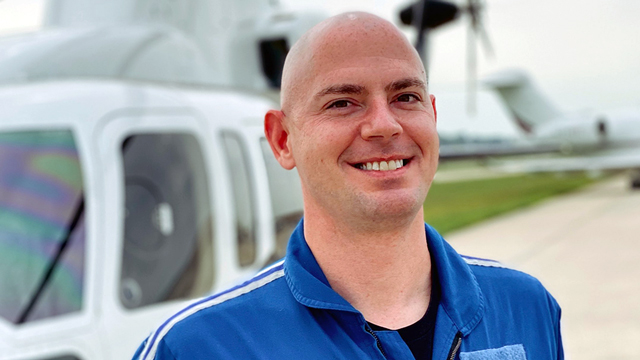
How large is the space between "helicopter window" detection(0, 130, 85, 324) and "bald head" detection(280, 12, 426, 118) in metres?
2.09

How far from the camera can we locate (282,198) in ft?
14.7

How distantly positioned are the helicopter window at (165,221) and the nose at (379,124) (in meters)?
2.40

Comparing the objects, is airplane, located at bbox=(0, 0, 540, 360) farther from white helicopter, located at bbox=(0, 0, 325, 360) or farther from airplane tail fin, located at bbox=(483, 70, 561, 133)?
airplane tail fin, located at bbox=(483, 70, 561, 133)

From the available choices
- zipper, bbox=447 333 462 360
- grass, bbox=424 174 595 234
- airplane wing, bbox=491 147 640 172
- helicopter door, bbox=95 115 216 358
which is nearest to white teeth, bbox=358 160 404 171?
zipper, bbox=447 333 462 360

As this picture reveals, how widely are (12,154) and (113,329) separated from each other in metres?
1.01

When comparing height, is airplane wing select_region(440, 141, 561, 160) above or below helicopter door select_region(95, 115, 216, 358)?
below

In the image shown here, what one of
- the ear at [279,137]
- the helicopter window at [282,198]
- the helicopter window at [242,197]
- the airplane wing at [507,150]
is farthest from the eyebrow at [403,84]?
the airplane wing at [507,150]

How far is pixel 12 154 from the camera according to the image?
2998mm

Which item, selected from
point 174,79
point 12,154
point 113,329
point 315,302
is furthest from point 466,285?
point 174,79

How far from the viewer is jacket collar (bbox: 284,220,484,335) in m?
1.19

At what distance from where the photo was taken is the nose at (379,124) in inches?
44.8

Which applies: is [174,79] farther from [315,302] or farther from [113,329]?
[315,302]

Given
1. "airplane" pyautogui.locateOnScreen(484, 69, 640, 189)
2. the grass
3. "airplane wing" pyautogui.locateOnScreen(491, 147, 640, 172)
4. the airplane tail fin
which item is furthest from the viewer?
the airplane tail fin

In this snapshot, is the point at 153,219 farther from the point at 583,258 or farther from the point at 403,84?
the point at 583,258
